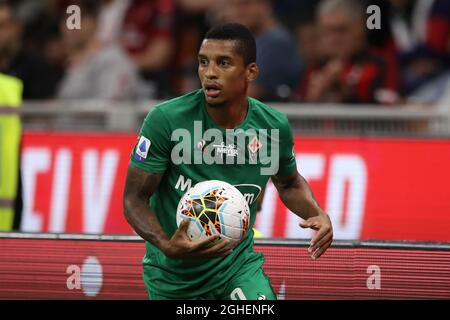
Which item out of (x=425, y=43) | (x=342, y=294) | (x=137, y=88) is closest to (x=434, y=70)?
(x=425, y=43)

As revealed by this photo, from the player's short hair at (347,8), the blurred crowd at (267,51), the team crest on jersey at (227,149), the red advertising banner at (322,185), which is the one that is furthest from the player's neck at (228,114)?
the player's short hair at (347,8)

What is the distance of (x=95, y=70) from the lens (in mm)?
14219

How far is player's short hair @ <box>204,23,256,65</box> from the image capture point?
677cm

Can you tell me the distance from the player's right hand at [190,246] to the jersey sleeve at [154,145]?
526 millimetres

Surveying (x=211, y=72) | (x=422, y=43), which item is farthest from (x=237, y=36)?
(x=422, y=43)

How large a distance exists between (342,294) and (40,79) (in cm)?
752

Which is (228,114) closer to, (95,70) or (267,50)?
(267,50)

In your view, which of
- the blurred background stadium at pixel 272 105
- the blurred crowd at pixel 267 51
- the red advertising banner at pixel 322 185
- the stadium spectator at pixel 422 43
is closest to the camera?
the blurred background stadium at pixel 272 105

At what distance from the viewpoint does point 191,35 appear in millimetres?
14734

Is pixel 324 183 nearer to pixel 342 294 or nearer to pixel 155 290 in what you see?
pixel 342 294

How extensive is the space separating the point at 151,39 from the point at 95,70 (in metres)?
0.93

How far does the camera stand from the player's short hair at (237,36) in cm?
677

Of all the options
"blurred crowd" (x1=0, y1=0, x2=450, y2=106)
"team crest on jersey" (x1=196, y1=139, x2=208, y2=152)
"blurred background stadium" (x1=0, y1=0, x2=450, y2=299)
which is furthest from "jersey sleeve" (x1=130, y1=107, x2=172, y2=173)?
"blurred crowd" (x1=0, y1=0, x2=450, y2=106)

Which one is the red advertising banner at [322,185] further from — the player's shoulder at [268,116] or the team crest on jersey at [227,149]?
the team crest on jersey at [227,149]
